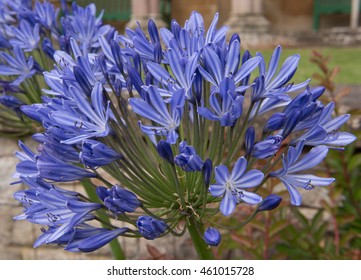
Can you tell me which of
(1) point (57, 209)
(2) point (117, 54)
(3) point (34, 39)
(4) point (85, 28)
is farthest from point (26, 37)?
(1) point (57, 209)

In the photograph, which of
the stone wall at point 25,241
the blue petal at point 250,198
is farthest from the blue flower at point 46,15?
the stone wall at point 25,241

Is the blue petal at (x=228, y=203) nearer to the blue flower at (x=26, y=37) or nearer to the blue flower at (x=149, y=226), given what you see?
the blue flower at (x=149, y=226)

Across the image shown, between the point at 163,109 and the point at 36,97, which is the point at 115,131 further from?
the point at 36,97

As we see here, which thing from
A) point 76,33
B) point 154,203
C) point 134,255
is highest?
point 76,33

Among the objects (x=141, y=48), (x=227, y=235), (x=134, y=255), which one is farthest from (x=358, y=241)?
(x=141, y=48)

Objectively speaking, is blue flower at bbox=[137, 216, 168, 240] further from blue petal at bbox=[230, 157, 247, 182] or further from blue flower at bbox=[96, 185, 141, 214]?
blue petal at bbox=[230, 157, 247, 182]

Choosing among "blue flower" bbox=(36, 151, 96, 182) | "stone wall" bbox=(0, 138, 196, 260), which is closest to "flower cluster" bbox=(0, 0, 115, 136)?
"blue flower" bbox=(36, 151, 96, 182)

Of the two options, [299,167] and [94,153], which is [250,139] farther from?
[94,153]
